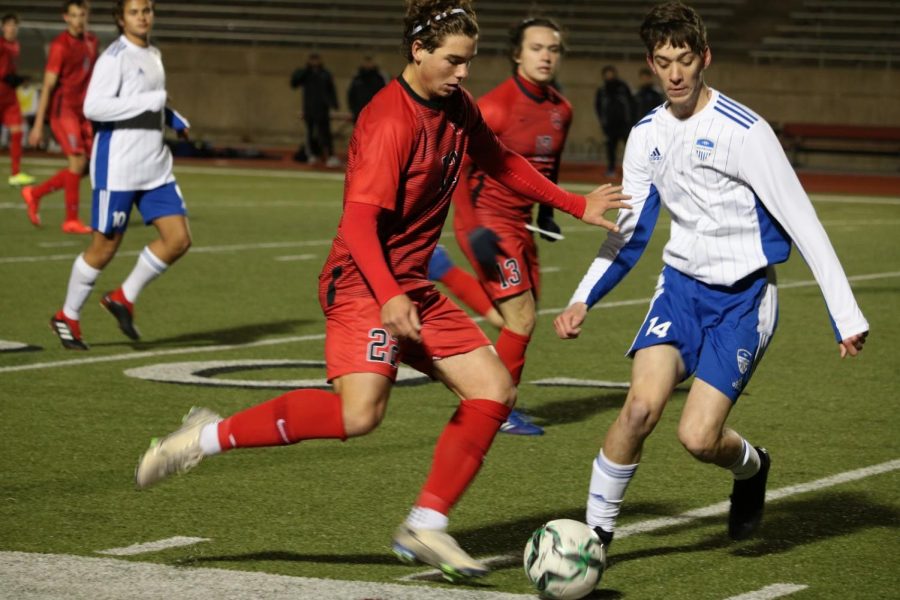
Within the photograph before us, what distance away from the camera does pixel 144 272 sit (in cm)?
1034

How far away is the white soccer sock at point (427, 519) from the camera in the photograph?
5125 millimetres

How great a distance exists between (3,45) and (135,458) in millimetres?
18348

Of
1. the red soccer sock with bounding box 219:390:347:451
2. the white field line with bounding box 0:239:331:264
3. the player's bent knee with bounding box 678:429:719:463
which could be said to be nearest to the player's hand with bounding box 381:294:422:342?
the red soccer sock with bounding box 219:390:347:451

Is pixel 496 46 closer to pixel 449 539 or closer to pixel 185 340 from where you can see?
pixel 185 340

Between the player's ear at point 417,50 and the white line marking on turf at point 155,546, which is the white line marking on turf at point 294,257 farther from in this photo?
the player's ear at point 417,50

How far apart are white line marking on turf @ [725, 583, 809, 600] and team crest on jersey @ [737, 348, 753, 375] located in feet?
2.28

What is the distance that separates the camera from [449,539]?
5.09 metres

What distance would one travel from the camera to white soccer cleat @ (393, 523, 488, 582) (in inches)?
198

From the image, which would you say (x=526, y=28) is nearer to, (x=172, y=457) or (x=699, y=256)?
(x=699, y=256)

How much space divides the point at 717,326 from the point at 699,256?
238 mm

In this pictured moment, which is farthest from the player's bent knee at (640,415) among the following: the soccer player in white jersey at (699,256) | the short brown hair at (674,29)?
the short brown hair at (674,29)

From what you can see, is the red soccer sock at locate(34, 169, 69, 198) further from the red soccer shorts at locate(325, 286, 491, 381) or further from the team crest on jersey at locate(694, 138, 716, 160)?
the team crest on jersey at locate(694, 138, 716, 160)

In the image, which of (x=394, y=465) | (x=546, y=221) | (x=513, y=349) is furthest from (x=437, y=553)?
(x=546, y=221)

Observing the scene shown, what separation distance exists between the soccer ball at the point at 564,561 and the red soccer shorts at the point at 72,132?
12350 mm
